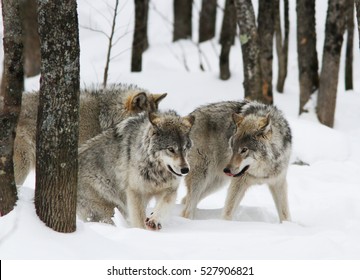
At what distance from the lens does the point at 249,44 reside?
12.2m

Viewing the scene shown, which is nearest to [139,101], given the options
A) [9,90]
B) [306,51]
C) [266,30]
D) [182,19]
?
[9,90]

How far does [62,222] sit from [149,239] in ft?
2.78

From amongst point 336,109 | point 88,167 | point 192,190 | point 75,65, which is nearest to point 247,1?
point 336,109

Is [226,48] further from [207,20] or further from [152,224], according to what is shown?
[152,224]

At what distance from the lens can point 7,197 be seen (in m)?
5.68

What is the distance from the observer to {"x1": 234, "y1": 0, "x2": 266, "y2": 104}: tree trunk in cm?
1218

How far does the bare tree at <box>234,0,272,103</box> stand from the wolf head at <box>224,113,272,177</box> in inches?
168

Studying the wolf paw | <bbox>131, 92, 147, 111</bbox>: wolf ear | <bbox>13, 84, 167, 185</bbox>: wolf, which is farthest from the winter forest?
<bbox>131, 92, 147, 111</bbox>: wolf ear

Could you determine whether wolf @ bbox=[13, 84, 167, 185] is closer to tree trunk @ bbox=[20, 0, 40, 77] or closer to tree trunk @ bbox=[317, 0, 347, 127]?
tree trunk @ bbox=[317, 0, 347, 127]

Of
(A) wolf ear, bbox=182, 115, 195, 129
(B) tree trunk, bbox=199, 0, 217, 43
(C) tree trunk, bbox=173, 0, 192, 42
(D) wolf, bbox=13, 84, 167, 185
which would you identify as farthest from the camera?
(C) tree trunk, bbox=173, 0, 192, 42

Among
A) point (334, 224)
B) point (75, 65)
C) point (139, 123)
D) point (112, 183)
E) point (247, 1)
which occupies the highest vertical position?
point (247, 1)

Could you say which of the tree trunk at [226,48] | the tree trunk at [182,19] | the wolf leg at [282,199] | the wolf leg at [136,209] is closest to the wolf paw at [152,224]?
the wolf leg at [136,209]

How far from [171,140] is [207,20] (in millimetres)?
17983

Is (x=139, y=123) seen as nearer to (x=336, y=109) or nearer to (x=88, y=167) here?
(x=88, y=167)
